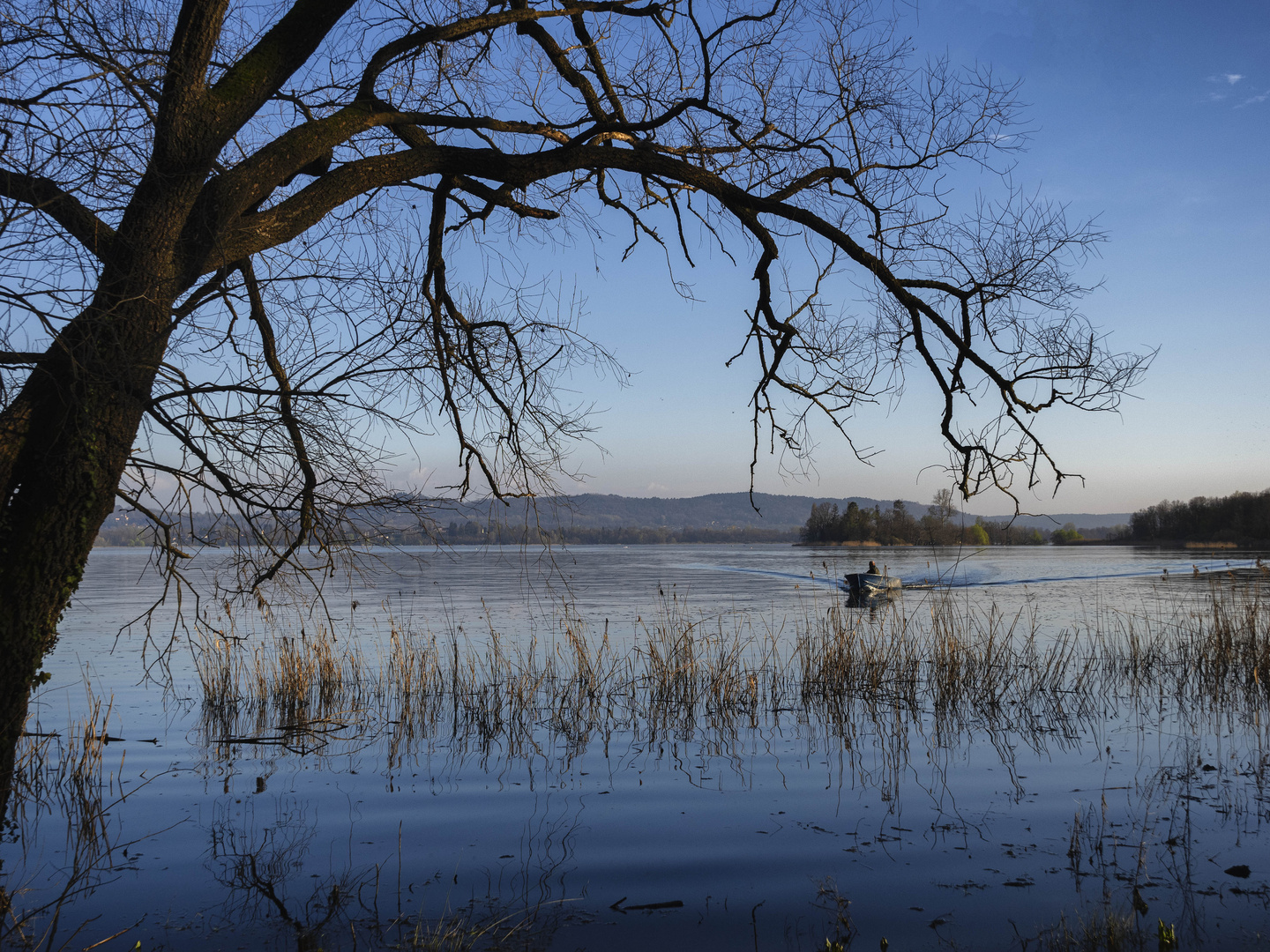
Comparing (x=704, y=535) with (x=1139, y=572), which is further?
(x=704, y=535)

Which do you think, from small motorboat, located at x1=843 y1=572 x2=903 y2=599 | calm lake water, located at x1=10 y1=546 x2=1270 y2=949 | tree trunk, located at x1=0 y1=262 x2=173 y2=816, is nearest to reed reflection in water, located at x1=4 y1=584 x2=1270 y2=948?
calm lake water, located at x1=10 y1=546 x2=1270 y2=949

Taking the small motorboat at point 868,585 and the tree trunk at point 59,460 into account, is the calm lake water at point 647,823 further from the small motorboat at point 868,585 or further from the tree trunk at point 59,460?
the small motorboat at point 868,585

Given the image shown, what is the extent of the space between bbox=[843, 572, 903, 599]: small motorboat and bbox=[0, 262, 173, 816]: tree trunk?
24.8m

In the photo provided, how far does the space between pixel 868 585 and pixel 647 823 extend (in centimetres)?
2317

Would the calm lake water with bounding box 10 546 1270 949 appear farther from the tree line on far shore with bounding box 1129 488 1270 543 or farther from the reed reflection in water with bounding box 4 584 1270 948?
the tree line on far shore with bounding box 1129 488 1270 543

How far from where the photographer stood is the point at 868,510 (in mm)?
79938

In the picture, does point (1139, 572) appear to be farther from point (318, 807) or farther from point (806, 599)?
point (318, 807)

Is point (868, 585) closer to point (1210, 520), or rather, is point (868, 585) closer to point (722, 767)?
point (722, 767)

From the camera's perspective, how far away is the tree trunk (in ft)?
10.9

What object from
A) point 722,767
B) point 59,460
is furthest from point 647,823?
point 59,460

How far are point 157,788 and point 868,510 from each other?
78.1 m

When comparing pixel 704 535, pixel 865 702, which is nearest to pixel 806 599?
pixel 865 702

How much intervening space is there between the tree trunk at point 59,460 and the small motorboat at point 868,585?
2484cm

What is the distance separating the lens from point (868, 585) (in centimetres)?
2717
